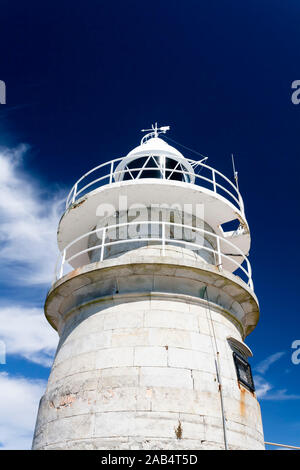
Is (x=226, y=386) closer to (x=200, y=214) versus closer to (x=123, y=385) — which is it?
(x=123, y=385)

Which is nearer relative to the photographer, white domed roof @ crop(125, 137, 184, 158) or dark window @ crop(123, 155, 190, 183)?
Answer: dark window @ crop(123, 155, 190, 183)

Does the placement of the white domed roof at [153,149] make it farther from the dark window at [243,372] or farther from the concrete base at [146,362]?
the dark window at [243,372]

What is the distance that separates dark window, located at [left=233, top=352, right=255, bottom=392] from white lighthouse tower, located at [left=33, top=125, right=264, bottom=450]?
0.15ft

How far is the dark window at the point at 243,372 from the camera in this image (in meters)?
9.47

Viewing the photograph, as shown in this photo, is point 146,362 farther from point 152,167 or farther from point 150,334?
point 152,167

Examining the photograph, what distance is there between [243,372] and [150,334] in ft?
9.49

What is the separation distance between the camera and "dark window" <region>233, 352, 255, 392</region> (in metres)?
9.47

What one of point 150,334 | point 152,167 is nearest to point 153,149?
point 152,167

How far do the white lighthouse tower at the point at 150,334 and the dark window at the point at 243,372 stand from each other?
45 millimetres

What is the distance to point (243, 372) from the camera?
9.70 m

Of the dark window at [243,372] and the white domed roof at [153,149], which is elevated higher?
the white domed roof at [153,149]

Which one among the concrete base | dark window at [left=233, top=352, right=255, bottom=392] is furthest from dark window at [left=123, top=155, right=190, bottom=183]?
dark window at [left=233, top=352, right=255, bottom=392]

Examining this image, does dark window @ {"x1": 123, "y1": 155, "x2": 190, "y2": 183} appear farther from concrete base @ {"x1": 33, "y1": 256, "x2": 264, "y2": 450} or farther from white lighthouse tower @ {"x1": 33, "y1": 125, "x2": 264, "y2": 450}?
concrete base @ {"x1": 33, "y1": 256, "x2": 264, "y2": 450}

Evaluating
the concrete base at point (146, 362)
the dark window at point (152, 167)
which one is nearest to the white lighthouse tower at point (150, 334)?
the concrete base at point (146, 362)
